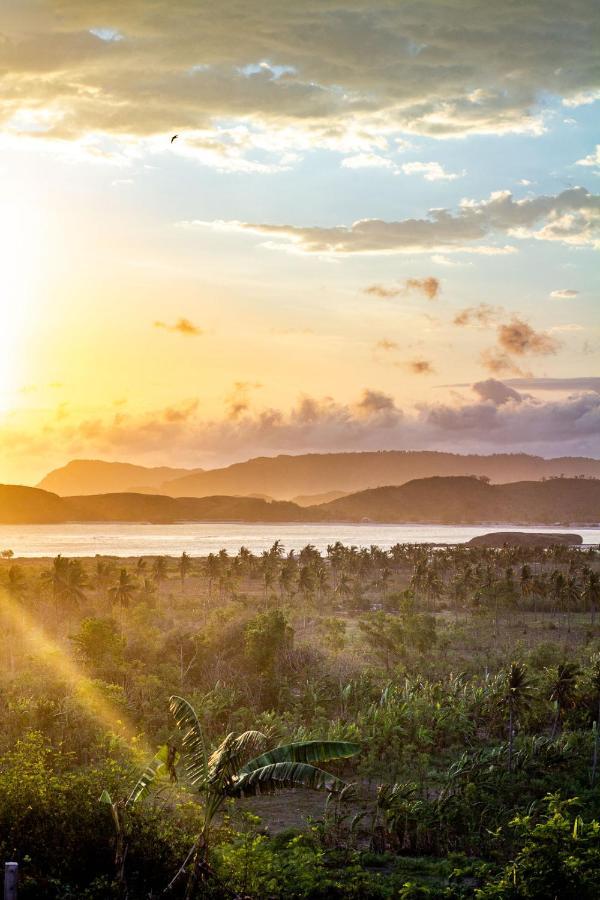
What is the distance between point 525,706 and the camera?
5509 cm

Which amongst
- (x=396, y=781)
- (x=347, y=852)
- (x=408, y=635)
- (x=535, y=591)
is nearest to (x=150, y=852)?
(x=347, y=852)

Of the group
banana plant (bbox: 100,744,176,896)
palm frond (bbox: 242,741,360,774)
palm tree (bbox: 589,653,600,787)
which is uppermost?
palm frond (bbox: 242,741,360,774)

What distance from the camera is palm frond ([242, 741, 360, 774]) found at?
82.7ft

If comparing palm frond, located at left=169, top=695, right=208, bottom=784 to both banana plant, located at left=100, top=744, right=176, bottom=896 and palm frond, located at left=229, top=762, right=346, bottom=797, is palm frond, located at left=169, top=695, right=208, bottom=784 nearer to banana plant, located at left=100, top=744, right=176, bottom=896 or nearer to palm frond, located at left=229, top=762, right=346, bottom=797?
banana plant, located at left=100, top=744, right=176, bottom=896

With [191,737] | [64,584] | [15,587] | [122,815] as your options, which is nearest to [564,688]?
[191,737]

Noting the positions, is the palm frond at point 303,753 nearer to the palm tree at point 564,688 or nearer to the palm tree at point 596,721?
the palm tree at point 596,721

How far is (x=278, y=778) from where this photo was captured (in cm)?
2533

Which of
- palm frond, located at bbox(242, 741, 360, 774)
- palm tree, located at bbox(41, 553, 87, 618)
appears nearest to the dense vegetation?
palm frond, located at bbox(242, 741, 360, 774)

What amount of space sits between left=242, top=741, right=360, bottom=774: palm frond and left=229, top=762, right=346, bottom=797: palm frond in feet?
0.58

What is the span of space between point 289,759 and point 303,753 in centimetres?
46

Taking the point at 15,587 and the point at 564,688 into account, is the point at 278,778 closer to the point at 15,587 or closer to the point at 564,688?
the point at 564,688

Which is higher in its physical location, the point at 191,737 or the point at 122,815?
the point at 191,737

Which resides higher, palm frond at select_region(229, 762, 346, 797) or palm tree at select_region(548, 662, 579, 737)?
palm frond at select_region(229, 762, 346, 797)

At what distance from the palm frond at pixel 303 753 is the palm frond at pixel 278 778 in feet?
0.58
